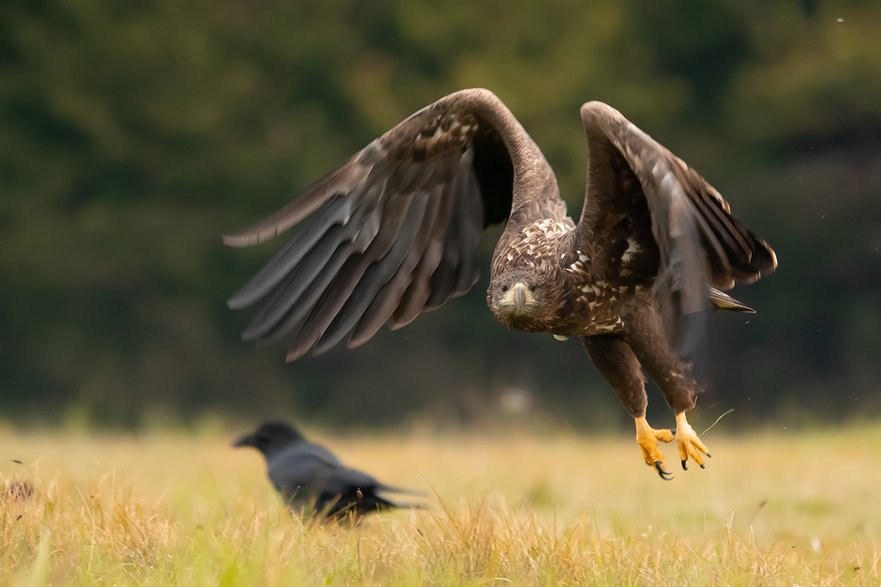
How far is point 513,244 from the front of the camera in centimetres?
520

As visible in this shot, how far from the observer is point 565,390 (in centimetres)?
1593

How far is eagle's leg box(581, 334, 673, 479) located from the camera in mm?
5465

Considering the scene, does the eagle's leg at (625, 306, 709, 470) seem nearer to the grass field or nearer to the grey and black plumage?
the grass field

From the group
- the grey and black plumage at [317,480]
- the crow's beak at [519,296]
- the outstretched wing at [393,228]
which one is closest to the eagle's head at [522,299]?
the crow's beak at [519,296]

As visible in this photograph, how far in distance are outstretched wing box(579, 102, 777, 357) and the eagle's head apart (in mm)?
190

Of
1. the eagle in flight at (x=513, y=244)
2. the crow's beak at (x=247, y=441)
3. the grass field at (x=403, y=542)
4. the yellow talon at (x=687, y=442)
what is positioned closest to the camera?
the grass field at (x=403, y=542)

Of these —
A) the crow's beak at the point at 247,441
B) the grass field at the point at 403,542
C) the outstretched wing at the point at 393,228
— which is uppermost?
the outstretched wing at the point at 393,228

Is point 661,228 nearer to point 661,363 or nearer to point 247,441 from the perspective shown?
point 661,363

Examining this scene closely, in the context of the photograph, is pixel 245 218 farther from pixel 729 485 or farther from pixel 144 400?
pixel 729 485

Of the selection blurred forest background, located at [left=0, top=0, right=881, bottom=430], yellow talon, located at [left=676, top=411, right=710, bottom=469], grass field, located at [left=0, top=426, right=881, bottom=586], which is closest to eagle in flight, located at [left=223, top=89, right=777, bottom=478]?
yellow talon, located at [left=676, top=411, right=710, bottom=469]

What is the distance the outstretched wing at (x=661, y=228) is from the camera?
4195 mm

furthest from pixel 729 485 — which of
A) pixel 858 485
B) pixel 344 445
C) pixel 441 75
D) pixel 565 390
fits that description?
pixel 441 75

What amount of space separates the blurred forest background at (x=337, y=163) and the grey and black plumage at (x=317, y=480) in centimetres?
832

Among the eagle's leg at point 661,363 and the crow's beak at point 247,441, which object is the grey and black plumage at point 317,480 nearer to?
the crow's beak at point 247,441
